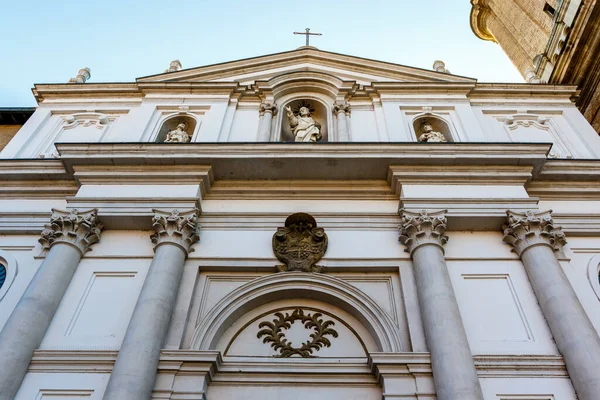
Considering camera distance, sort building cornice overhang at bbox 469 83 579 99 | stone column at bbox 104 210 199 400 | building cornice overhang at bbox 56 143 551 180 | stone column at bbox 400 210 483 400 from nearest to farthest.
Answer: stone column at bbox 400 210 483 400, stone column at bbox 104 210 199 400, building cornice overhang at bbox 56 143 551 180, building cornice overhang at bbox 469 83 579 99

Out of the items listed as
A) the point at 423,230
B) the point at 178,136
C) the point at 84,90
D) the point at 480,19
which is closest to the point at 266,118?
the point at 178,136

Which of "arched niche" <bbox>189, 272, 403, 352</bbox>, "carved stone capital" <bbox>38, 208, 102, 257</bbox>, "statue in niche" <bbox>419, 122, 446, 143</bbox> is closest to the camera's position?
"arched niche" <bbox>189, 272, 403, 352</bbox>

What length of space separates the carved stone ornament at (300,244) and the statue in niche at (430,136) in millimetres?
4352

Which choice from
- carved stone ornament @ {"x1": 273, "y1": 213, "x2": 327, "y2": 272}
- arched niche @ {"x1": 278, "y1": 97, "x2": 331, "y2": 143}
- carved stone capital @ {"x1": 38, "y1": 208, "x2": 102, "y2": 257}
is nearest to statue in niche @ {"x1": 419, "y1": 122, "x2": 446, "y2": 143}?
arched niche @ {"x1": 278, "y1": 97, "x2": 331, "y2": 143}

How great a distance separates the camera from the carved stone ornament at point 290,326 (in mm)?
8987

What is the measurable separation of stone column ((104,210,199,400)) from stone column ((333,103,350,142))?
4.45 metres

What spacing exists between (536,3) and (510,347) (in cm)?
2044

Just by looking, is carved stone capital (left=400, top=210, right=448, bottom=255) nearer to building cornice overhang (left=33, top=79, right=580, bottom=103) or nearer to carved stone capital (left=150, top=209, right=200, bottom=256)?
carved stone capital (left=150, top=209, right=200, bottom=256)

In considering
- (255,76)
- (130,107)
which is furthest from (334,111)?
(130,107)

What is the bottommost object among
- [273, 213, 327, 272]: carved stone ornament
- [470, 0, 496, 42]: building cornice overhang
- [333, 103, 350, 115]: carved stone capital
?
[273, 213, 327, 272]: carved stone ornament

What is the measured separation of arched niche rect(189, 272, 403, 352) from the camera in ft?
29.1

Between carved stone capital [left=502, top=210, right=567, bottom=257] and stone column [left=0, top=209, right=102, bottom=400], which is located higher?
carved stone capital [left=502, top=210, right=567, bottom=257]

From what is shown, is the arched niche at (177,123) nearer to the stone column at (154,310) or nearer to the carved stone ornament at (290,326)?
the stone column at (154,310)

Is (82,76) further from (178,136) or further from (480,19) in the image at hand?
(480,19)
